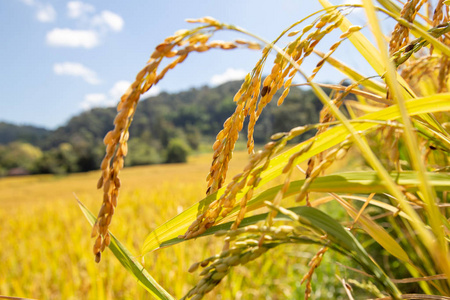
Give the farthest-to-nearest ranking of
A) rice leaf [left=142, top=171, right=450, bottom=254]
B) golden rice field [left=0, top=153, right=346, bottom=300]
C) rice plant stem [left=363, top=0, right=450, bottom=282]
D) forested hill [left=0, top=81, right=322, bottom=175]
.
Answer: forested hill [left=0, top=81, right=322, bottom=175] < golden rice field [left=0, top=153, right=346, bottom=300] < rice leaf [left=142, top=171, right=450, bottom=254] < rice plant stem [left=363, top=0, right=450, bottom=282]

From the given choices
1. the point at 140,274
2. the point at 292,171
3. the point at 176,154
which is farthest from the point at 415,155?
the point at 176,154

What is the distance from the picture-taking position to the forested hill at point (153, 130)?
24044mm

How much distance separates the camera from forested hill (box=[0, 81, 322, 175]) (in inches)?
947

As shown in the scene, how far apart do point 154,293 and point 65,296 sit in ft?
4.74

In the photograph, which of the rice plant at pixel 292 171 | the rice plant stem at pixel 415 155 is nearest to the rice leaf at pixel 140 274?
the rice plant at pixel 292 171

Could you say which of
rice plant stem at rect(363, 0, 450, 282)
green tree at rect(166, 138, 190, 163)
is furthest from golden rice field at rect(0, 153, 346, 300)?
green tree at rect(166, 138, 190, 163)

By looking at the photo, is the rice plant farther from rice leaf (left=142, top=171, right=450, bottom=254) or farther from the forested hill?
the forested hill

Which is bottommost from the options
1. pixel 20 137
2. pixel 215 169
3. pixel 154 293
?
pixel 154 293

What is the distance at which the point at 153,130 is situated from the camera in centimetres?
4416

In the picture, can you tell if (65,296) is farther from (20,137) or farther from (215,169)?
(20,137)

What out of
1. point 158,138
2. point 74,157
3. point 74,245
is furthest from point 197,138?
point 74,245

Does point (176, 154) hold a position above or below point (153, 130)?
below

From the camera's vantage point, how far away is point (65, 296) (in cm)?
153

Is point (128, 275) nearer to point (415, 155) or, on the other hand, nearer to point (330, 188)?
point (330, 188)
